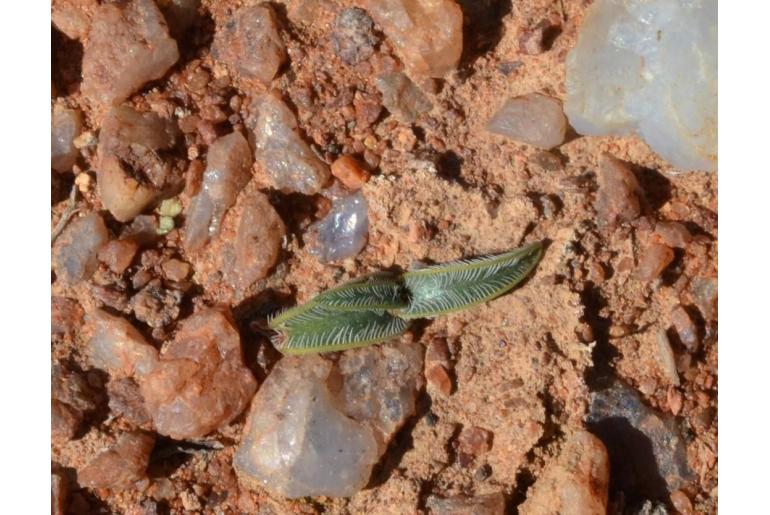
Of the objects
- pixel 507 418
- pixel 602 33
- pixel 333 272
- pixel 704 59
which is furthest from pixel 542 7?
pixel 507 418

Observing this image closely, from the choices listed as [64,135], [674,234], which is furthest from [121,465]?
[674,234]

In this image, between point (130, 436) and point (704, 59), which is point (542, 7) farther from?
point (130, 436)

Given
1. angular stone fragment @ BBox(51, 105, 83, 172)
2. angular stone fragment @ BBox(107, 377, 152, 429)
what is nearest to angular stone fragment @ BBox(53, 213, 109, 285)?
angular stone fragment @ BBox(51, 105, 83, 172)

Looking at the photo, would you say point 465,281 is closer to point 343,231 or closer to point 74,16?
point 343,231

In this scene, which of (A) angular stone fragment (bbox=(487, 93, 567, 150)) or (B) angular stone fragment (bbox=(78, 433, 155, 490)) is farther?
(A) angular stone fragment (bbox=(487, 93, 567, 150))

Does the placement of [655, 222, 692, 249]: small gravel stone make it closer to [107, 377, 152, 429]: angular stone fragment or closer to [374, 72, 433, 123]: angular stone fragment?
[374, 72, 433, 123]: angular stone fragment

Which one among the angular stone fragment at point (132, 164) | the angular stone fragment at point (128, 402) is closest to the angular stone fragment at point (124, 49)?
the angular stone fragment at point (132, 164)
